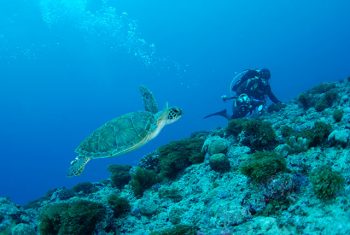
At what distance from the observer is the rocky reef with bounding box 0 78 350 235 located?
11.6 ft

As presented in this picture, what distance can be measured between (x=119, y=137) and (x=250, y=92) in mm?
7614

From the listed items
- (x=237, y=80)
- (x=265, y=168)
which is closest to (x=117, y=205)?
(x=265, y=168)

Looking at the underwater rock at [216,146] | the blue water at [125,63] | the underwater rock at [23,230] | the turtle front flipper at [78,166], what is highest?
the blue water at [125,63]

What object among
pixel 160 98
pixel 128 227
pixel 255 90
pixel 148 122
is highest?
pixel 160 98

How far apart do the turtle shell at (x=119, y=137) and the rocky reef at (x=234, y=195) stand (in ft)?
2.17

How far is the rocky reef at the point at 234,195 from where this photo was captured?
353cm

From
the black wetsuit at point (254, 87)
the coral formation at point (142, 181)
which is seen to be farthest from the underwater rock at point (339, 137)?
the black wetsuit at point (254, 87)

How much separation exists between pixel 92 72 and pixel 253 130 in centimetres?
11949

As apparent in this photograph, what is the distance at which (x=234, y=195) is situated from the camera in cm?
440

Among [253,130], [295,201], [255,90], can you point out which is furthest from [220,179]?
[255,90]

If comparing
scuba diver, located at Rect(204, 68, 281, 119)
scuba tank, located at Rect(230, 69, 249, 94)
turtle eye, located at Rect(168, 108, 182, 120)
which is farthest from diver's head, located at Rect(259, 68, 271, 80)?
turtle eye, located at Rect(168, 108, 182, 120)

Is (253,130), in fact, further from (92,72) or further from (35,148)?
(92,72)

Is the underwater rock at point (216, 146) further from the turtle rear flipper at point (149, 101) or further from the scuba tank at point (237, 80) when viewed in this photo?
the scuba tank at point (237, 80)

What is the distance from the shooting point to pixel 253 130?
21.4 feet
